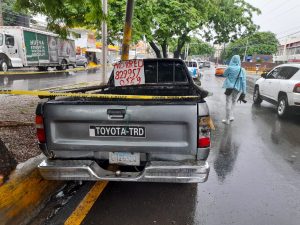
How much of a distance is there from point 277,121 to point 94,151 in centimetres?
739

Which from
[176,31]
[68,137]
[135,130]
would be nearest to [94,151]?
[68,137]

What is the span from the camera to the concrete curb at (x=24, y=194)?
3189 millimetres

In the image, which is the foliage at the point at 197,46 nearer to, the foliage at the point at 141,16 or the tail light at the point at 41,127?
→ the foliage at the point at 141,16

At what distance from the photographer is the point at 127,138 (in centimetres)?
332

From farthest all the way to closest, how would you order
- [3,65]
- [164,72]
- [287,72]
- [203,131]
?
[3,65] → [287,72] → [164,72] → [203,131]

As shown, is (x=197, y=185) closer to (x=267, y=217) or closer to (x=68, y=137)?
(x=267, y=217)

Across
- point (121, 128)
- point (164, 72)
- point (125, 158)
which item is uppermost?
point (164, 72)

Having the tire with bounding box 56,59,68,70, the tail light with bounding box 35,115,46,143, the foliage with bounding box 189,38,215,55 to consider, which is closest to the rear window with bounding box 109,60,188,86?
the tail light with bounding box 35,115,46,143

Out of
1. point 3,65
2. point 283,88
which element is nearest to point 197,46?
point 3,65

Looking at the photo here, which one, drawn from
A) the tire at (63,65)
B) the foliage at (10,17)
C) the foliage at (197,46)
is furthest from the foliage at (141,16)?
the foliage at (10,17)

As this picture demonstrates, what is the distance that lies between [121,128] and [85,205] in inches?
42.5

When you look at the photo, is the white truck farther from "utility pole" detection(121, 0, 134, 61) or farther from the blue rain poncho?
the blue rain poncho

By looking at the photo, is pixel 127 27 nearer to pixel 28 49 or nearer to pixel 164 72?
pixel 164 72

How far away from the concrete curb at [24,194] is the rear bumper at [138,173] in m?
0.39
